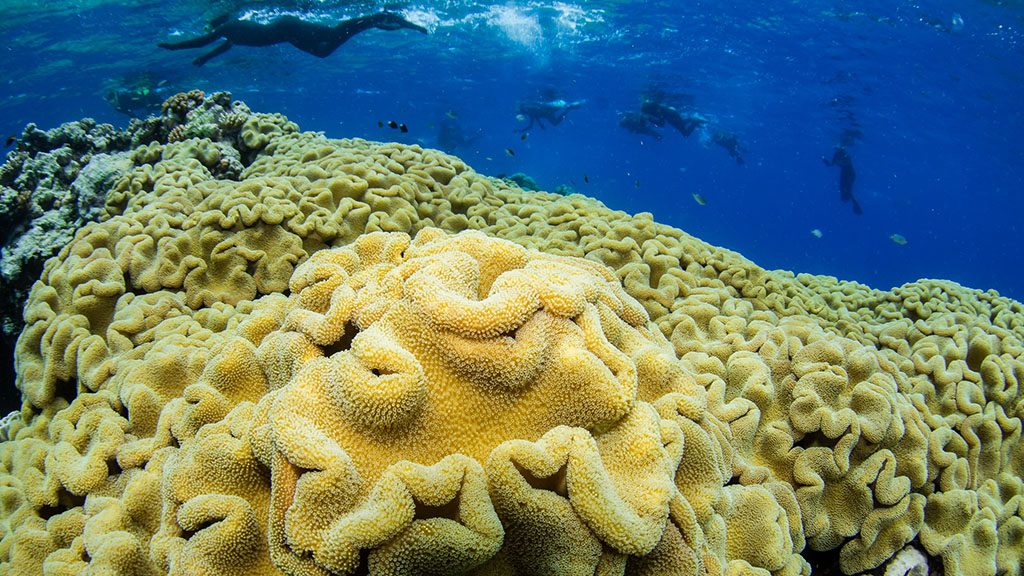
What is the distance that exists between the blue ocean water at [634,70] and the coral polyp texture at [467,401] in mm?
12421

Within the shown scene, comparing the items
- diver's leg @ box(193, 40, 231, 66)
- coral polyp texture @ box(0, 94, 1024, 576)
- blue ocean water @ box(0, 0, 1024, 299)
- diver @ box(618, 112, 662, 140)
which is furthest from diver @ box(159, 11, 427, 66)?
coral polyp texture @ box(0, 94, 1024, 576)

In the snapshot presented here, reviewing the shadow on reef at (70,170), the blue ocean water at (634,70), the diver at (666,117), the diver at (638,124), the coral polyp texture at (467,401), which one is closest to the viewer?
the coral polyp texture at (467,401)

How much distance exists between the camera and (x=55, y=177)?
6.04 m

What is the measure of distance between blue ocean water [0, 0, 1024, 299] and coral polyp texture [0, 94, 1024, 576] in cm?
1242

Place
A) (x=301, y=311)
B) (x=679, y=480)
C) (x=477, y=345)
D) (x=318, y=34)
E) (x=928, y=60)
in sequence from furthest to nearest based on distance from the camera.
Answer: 1. (x=928, y=60)
2. (x=318, y=34)
3. (x=301, y=311)
4. (x=679, y=480)
5. (x=477, y=345)

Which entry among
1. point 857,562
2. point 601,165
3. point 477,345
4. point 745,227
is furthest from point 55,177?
point 745,227

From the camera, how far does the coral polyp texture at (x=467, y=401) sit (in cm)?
160

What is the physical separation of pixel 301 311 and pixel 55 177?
6034 mm

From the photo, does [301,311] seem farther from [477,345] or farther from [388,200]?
[388,200]

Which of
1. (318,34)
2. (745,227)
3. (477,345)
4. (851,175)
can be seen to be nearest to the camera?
(477,345)

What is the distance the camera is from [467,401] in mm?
1826

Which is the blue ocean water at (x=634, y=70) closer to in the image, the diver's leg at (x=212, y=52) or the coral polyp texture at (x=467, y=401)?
the diver's leg at (x=212, y=52)

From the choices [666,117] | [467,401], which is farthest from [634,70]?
[467,401]

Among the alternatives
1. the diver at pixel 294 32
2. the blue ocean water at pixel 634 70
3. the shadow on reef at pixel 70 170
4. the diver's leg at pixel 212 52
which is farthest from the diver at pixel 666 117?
the shadow on reef at pixel 70 170
